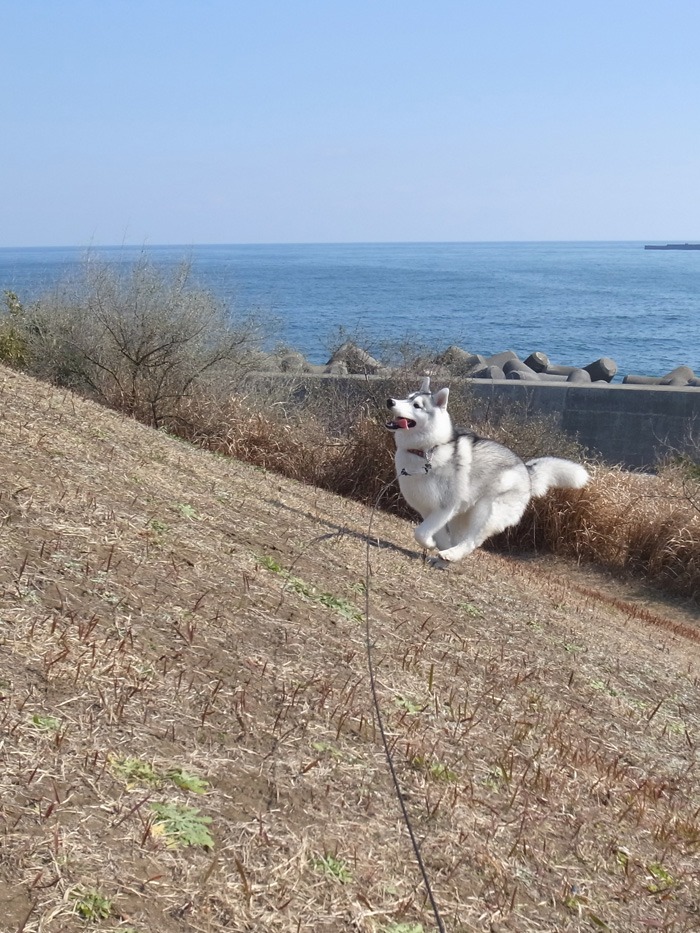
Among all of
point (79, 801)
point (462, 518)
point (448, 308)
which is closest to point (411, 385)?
point (462, 518)

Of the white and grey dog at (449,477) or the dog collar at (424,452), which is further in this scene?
the dog collar at (424,452)

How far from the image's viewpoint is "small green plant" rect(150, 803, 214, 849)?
137 inches

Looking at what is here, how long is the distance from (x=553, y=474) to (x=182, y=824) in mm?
6555

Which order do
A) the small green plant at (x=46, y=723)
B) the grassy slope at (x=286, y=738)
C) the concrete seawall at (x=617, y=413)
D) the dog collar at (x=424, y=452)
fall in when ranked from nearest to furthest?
1. the grassy slope at (x=286, y=738)
2. the small green plant at (x=46, y=723)
3. the dog collar at (x=424, y=452)
4. the concrete seawall at (x=617, y=413)

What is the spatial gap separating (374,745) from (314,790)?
545mm

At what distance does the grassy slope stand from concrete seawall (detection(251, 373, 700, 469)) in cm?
1180

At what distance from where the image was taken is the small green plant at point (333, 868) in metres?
3.58

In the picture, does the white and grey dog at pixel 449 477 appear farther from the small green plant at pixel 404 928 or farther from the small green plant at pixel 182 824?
the small green plant at pixel 404 928

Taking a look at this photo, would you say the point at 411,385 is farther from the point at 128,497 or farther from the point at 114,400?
the point at 128,497

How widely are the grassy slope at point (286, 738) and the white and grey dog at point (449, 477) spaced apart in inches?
45.2

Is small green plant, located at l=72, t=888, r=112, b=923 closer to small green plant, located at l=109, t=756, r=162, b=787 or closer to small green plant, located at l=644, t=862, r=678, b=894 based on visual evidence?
small green plant, located at l=109, t=756, r=162, b=787

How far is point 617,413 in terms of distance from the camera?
1905 cm

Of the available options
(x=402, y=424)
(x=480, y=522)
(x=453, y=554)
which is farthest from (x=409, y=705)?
(x=480, y=522)

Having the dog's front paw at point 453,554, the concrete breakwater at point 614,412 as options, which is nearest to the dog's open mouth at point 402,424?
the dog's front paw at point 453,554
